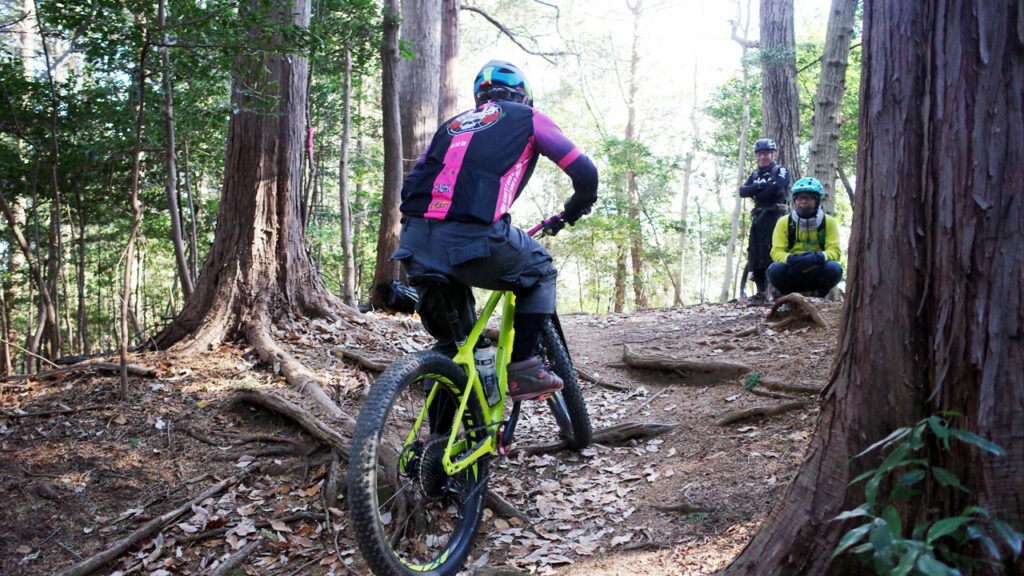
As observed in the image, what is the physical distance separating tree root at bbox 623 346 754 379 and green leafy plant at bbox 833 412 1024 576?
3.22 m

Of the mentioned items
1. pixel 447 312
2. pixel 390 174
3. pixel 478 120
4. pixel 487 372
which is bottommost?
pixel 487 372

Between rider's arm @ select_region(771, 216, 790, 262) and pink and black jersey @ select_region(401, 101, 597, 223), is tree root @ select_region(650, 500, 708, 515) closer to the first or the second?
pink and black jersey @ select_region(401, 101, 597, 223)

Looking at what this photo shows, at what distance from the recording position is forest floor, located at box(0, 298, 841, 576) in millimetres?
3047

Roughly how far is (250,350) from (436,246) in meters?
2.82

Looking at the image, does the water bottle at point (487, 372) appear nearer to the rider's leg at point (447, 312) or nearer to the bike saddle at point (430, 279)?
the rider's leg at point (447, 312)

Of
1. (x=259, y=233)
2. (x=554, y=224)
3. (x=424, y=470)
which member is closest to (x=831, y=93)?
(x=554, y=224)

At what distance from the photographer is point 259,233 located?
555cm

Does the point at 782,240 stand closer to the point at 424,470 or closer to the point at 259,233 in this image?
the point at 259,233

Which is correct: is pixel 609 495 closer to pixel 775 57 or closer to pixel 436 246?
pixel 436 246

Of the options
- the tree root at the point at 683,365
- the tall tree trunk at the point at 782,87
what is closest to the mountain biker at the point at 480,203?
the tree root at the point at 683,365

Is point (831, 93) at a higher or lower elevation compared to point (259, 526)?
higher

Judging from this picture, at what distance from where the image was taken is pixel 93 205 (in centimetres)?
1098

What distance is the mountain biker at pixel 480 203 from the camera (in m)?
2.92

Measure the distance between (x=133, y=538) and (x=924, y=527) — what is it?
3274mm
